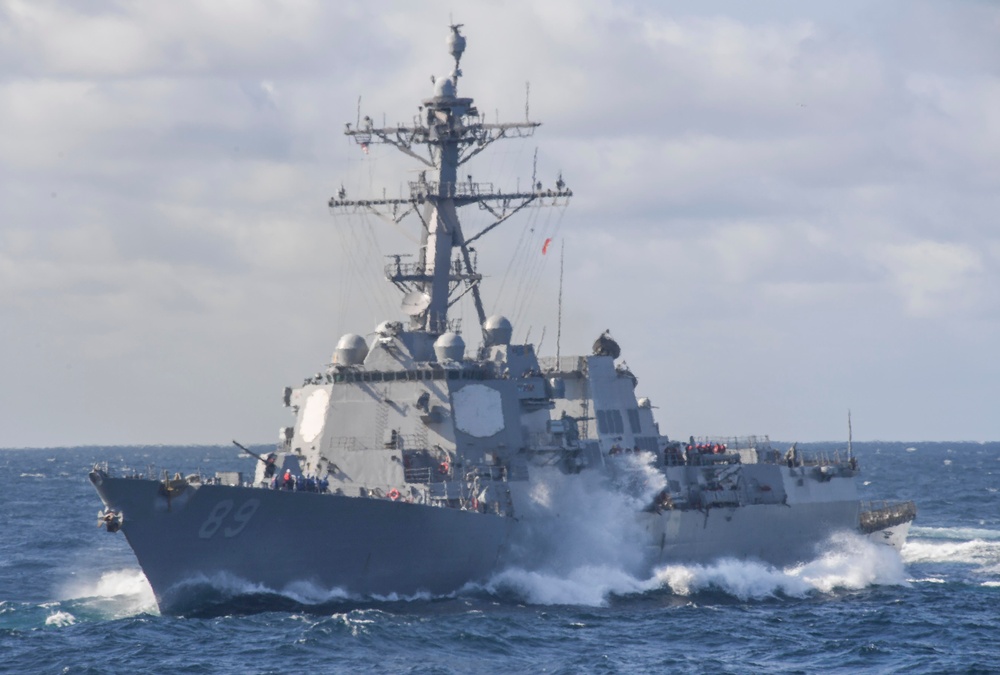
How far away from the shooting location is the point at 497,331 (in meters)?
32.0

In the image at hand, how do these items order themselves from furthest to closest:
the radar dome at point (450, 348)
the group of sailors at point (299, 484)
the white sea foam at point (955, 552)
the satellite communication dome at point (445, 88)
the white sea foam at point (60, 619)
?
1. the white sea foam at point (955, 552)
2. the satellite communication dome at point (445, 88)
3. the radar dome at point (450, 348)
4. the group of sailors at point (299, 484)
5. the white sea foam at point (60, 619)

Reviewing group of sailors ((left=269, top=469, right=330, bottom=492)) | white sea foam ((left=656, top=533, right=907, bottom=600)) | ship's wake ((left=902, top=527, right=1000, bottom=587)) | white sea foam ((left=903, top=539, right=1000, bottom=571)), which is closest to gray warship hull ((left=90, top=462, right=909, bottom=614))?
group of sailors ((left=269, top=469, right=330, bottom=492))

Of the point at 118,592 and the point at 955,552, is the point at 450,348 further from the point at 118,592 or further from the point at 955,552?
the point at 955,552

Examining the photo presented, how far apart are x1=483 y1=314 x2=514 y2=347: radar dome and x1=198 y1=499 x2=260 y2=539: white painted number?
8088 millimetres

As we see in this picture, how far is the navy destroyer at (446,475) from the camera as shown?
25.7 m

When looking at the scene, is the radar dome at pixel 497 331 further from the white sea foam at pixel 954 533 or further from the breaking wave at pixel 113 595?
the white sea foam at pixel 954 533

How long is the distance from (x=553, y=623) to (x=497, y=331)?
7509 mm

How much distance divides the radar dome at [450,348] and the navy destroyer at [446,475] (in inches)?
1.7

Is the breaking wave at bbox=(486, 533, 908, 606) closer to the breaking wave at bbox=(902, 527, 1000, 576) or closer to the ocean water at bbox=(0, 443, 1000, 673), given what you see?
the ocean water at bbox=(0, 443, 1000, 673)

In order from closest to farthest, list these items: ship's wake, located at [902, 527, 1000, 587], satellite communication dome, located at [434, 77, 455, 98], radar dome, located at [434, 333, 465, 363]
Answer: radar dome, located at [434, 333, 465, 363]
satellite communication dome, located at [434, 77, 455, 98]
ship's wake, located at [902, 527, 1000, 587]

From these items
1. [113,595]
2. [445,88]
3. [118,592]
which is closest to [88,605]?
[113,595]

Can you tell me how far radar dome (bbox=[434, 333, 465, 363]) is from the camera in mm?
30281

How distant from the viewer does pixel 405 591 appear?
1066 inches

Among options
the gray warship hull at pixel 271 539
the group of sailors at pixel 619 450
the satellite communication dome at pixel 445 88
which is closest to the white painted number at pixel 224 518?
the gray warship hull at pixel 271 539
